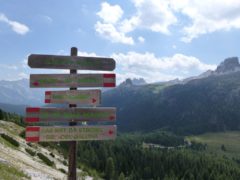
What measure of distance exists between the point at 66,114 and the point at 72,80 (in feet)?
6.06

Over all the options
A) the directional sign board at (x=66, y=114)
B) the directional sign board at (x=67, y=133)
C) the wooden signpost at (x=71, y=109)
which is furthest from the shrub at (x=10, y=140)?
the directional sign board at (x=67, y=133)

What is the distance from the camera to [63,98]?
17875 mm

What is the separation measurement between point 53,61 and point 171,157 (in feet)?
591

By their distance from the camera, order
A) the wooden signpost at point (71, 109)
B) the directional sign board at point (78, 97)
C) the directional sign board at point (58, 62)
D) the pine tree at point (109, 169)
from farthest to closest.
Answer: the pine tree at point (109, 169) → the directional sign board at point (58, 62) → the directional sign board at point (78, 97) → the wooden signpost at point (71, 109)

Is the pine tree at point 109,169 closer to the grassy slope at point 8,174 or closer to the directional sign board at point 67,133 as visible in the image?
the grassy slope at point 8,174

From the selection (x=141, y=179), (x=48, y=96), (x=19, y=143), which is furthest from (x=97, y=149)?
(x=48, y=96)

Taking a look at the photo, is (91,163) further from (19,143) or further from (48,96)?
(48,96)

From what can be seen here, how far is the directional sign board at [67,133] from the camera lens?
17.2 meters

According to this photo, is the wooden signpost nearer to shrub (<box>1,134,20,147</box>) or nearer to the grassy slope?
the grassy slope

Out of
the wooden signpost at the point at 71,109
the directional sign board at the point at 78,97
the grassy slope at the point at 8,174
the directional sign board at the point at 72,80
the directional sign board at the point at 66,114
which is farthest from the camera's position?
the grassy slope at the point at 8,174

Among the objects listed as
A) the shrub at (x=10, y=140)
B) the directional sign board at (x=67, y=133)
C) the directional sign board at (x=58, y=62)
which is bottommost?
the shrub at (x=10, y=140)

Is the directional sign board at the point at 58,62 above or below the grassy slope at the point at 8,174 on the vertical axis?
above

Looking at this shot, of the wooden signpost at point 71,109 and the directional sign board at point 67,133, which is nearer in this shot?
the directional sign board at point 67,133

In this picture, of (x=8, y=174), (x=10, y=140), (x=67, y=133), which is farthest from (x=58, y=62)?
(x=10, y=140)
